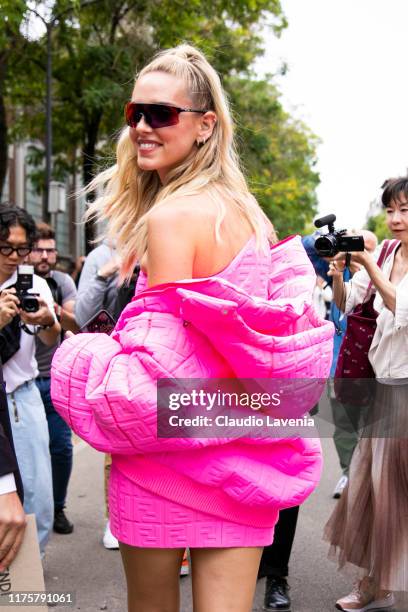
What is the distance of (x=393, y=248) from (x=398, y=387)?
751 millimetres

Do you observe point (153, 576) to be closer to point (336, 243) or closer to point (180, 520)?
point (180, 520)

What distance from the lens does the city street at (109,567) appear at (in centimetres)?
421

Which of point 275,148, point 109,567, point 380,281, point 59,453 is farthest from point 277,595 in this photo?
point 275,148

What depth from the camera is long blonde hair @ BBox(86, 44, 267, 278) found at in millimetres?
2193

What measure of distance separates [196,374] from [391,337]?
2.16 m

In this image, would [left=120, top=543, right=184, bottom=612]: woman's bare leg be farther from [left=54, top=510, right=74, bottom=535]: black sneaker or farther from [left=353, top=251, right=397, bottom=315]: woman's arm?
[left=54, top=510, right=74, bottom=535]: black sneaker

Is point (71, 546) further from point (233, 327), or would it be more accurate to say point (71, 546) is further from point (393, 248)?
point (233, 327)

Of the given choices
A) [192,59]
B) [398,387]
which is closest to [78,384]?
[192,59]

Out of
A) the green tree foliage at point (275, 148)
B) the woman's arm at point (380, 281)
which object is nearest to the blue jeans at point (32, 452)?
the woman's arm at point (380, 281)

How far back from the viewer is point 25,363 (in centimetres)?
426

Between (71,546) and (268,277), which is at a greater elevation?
(268,277)

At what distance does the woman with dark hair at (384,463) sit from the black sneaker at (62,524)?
1954 mm

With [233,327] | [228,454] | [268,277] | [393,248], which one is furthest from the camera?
[393,248]

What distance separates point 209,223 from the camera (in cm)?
207
